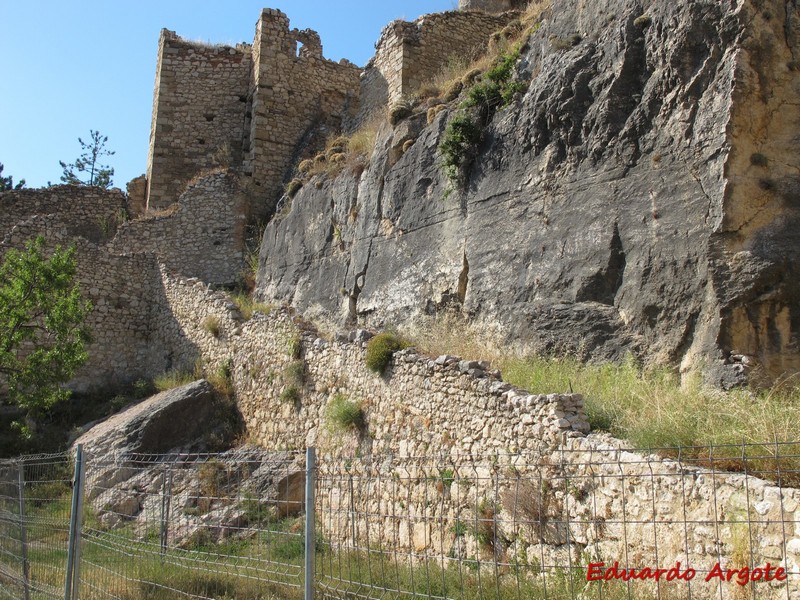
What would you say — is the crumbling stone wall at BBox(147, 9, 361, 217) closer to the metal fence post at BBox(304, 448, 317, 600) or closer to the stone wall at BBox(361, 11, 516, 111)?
the stone wall at BBox(361, 11, 516, 111)

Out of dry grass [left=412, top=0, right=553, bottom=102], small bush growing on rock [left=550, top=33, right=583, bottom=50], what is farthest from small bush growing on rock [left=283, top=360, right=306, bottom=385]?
small bush growing on rock [left=550, top=33, right=583, bottom=50]

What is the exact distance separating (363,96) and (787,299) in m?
17.7

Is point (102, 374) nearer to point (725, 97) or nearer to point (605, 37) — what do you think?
point (605, 37)

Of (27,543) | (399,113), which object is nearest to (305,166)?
(399,113)

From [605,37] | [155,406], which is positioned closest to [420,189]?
[605,37]

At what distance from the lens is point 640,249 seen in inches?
449

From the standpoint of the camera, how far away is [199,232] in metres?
23.2

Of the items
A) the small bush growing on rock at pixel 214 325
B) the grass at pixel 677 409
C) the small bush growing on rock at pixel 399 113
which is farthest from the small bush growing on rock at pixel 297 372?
the small bush growing on rock at pixel 399 113

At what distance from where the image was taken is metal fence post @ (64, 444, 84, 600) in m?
7.81

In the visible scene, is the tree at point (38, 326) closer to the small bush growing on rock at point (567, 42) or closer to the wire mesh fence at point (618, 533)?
the wire mesh fence at point (618, 533)

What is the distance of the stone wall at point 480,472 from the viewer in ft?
22.4

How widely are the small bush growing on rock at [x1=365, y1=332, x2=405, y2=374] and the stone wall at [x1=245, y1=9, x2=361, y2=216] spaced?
12652 mm

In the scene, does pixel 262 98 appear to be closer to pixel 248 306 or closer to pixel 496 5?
pixel 248 306

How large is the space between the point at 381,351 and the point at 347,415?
3.85ft
